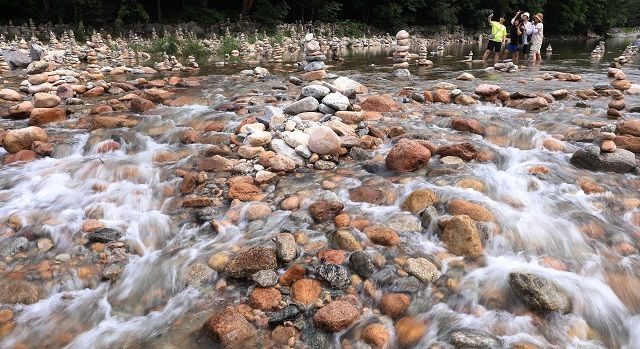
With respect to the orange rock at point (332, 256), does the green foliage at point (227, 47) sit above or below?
above

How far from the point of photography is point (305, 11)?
40031 millimetres

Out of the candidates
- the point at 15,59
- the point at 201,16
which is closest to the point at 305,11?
the point at 201,16

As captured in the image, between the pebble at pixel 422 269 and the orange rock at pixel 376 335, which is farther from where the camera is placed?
the pebble at pixel 422 269

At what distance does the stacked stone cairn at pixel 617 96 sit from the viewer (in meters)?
7.28

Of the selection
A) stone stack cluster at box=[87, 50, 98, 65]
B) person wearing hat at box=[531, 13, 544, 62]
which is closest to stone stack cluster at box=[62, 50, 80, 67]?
stone stack cluster at box=[87, 50, 98, 65]

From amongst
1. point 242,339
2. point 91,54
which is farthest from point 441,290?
point 91,54

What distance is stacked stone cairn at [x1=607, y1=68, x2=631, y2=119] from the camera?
287 inches

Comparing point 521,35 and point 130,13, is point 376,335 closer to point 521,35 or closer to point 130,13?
point 521,35

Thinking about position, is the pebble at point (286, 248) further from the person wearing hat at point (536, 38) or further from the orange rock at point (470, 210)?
the person wearing hat at point (536, 38)

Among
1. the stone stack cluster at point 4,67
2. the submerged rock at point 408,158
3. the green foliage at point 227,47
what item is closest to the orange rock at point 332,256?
the submerged rock at point 408,158

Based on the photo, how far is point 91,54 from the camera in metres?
16.6

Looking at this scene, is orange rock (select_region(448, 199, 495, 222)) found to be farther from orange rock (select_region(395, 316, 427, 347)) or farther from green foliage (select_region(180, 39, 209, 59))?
green foliage (select_region(180, 39, 209, 59))

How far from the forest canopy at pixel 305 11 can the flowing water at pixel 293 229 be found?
28571 mm

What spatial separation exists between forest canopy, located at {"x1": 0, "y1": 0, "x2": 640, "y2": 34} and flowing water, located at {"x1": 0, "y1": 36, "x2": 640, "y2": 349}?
28571 mm
